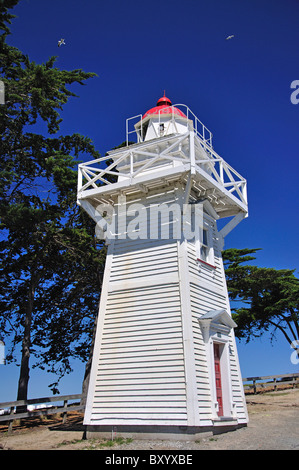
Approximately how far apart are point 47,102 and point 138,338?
33.0ft

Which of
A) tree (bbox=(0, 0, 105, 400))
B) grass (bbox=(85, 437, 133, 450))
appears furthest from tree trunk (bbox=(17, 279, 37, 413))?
grass (bbox=(85, 437, 133, 450))

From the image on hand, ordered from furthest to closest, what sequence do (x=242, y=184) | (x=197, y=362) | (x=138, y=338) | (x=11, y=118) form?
(x=11, y=118) < (x=242, y=184) < (x=138, y=338) < (x=197, y=362)

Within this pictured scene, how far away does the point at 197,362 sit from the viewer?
11.5 m

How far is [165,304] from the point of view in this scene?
12289mm

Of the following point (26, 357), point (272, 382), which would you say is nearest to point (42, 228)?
point (26, 357)

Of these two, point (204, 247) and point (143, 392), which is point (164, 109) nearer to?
point (204, 247)

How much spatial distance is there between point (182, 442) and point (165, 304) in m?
3.65

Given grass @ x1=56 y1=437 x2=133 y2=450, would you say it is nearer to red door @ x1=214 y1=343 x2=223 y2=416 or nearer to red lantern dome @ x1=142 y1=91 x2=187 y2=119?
red door @ x1=214 y1=343 x2=223 y2=416

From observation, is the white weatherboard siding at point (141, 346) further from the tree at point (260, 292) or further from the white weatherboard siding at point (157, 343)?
the tree at point (260, 292)

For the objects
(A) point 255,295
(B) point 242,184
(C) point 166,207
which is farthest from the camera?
(A) point 255,295

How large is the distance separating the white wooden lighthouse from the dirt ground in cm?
45

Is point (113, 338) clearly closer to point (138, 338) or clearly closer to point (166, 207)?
point (138, 338)

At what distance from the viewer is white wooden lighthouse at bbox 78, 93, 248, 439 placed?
1132cm
